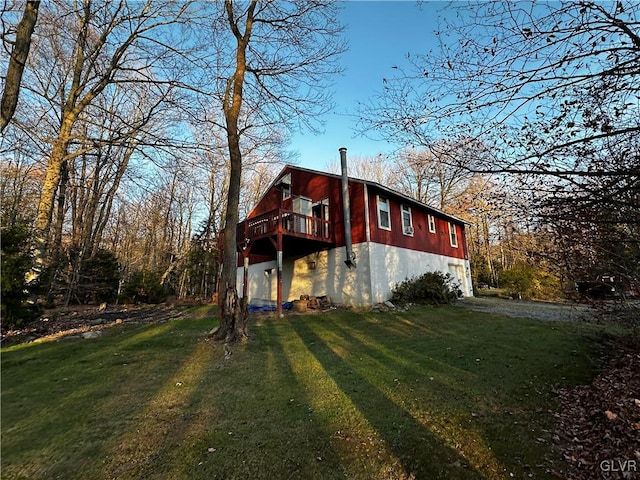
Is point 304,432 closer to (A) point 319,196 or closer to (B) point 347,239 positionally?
(B) point 347,239

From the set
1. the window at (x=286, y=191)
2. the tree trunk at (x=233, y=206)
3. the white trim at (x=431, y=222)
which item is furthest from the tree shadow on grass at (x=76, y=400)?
the white trim at (x=431, y=222)

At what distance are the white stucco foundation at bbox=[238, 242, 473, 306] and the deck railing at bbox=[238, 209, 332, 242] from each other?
1.14m

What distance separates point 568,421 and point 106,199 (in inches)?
898

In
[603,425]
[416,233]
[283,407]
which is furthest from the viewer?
[416,233]

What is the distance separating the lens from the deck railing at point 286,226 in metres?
12.8

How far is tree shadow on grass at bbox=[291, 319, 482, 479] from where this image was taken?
8.85ft

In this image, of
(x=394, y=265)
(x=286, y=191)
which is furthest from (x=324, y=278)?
(x=286, y=191)

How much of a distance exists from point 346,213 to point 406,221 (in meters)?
3.97

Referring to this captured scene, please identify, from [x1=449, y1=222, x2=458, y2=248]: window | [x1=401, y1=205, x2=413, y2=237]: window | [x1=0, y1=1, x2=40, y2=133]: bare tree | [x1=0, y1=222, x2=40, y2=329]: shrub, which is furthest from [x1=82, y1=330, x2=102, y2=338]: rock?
[x1=449, y1=222, x2=458, y2=248]: window

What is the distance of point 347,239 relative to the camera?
1319 cm

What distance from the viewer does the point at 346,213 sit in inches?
525

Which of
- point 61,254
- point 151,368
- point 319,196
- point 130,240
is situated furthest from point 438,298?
point 130,240

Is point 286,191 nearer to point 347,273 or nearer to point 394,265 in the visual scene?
point 347,273

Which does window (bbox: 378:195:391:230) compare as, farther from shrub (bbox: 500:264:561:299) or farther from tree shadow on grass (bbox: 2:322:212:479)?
tree shadow on grass (bbox: 2:322:212:479)
